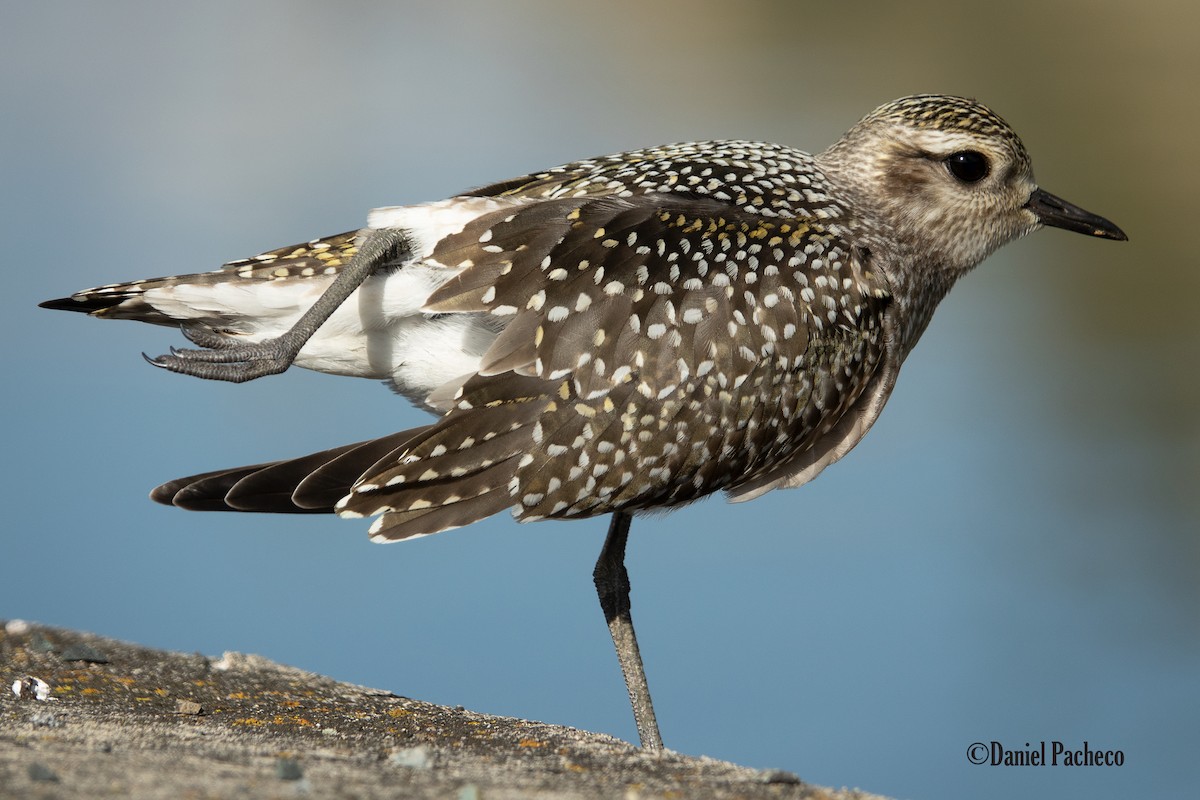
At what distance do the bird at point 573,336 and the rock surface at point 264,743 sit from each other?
923 mm

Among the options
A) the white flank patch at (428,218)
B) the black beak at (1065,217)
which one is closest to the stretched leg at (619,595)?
the white flank patch at (428,218)

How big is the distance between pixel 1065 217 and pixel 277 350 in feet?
15.2

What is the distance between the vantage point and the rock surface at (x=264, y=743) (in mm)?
3766

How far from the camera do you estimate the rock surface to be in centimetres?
377

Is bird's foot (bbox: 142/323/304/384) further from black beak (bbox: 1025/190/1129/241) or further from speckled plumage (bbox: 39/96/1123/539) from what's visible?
black beak (bbox: 1025/190/1129/241)

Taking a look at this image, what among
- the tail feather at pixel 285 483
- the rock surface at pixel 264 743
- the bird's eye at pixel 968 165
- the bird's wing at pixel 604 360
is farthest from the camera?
the bird's eye at pixel 968 165

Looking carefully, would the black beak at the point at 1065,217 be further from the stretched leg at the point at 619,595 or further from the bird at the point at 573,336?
the stretched leg at the point at 619,595

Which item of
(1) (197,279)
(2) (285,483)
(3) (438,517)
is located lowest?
(3) (438,517)

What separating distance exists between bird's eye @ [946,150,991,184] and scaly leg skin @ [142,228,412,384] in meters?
3.25

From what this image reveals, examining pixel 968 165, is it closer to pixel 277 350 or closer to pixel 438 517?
pixel 438 517

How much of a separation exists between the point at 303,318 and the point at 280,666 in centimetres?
226

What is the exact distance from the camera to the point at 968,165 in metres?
7.05

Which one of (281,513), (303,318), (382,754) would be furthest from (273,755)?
(303,318)

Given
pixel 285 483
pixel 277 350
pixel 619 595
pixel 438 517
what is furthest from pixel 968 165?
pixel 285 483
